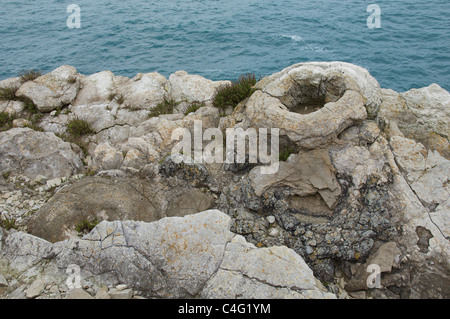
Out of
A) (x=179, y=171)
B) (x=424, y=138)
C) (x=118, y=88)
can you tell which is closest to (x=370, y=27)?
(x=424, y=138)

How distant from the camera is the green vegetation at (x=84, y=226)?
367 inches

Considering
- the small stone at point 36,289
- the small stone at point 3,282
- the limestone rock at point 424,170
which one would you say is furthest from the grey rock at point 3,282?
the limestone rock at point 424,170

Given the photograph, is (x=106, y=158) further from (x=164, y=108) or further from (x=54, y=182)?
(x=164, y=108)

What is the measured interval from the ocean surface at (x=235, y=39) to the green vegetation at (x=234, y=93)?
49.6ft

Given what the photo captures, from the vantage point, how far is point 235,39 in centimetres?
3438

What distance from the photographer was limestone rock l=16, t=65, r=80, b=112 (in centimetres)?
1548

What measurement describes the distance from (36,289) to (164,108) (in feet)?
31.2

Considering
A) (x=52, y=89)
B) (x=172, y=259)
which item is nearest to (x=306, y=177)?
(x=172, y=259)

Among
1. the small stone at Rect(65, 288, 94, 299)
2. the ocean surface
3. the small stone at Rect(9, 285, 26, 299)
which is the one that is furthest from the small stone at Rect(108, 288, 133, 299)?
the ocean surface

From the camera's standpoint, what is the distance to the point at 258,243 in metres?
9.28

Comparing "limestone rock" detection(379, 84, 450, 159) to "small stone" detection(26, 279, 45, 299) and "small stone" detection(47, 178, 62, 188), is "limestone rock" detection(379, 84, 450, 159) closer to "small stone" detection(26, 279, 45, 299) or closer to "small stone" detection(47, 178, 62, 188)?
"small stone" detection(26, 279, 45, 299)

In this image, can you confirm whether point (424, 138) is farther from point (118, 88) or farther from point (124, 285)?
point (118, 88)

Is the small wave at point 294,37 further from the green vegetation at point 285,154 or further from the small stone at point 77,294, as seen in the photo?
the small stone at point 77,294

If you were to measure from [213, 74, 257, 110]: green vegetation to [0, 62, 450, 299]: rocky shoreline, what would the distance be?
432mm
